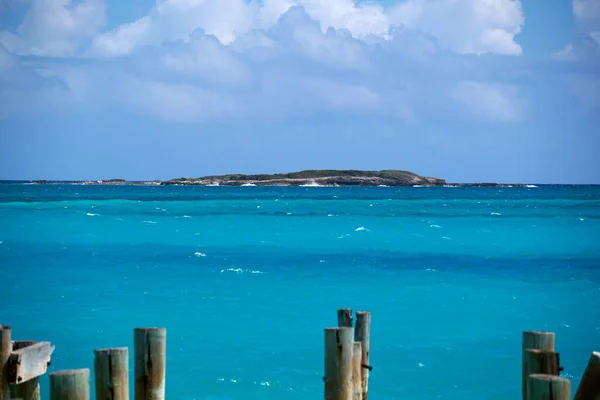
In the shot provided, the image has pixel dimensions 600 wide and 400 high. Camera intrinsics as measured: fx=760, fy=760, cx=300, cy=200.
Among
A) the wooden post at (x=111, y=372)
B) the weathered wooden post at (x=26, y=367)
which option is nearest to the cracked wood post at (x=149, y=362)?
the wooden post at (x=111, y=372)

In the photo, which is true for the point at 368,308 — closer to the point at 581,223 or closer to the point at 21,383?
the point at 21,383

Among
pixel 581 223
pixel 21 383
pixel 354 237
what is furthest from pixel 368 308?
pixel 581 223

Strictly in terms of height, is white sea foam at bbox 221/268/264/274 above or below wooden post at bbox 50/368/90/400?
above

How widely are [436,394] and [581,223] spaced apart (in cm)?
4814

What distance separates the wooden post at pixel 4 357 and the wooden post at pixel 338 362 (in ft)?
10.2

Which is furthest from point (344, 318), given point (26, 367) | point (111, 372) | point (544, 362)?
point (26, 367)

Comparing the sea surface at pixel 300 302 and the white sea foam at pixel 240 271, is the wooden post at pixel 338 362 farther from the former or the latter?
the white sea foam at pixel 240 271

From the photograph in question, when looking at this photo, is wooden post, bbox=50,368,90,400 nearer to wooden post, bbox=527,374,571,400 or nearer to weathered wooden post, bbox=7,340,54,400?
weathered wooden post, bbox=7,340,54,400

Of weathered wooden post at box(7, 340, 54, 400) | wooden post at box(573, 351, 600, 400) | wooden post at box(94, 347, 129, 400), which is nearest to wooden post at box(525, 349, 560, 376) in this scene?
wooden post at box(573, 351, 600, 400)

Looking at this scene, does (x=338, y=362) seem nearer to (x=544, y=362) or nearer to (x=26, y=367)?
(x=544, y=362)

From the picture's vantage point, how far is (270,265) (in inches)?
1161

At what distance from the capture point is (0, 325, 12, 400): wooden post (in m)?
7.02

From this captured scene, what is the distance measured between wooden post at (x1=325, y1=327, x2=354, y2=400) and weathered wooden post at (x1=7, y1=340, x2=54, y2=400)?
9.22 ft

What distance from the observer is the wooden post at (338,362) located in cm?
789
